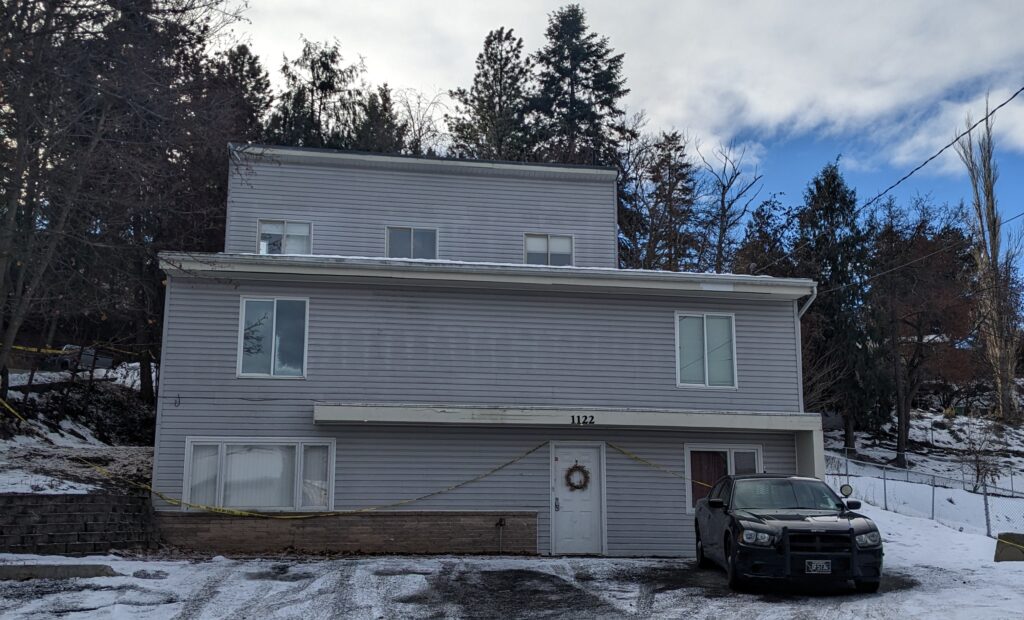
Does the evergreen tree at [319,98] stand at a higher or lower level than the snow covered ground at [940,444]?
higher

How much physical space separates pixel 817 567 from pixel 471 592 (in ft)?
13.7

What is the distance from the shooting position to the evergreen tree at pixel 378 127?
1441 inches

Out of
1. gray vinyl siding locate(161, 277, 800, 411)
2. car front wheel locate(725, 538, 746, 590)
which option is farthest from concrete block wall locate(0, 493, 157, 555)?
car front wheel locate(725, 538, 746, 590)

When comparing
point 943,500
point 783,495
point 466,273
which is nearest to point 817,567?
point 783,495

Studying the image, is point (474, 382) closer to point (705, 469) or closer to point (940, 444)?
point (705, 469)

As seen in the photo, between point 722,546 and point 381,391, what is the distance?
287 inches

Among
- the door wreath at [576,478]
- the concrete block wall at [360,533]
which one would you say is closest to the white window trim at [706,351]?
the door wreath at [576,478]

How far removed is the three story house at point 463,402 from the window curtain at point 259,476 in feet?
0.12

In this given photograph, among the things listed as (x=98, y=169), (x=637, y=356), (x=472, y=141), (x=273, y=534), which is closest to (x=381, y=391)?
(x=273, y=534)

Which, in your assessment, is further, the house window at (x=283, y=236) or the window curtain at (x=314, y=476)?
the house window at (x=283, y=236)

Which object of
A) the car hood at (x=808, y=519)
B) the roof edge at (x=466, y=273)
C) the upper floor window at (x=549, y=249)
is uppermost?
the upper floor window at (x=549, y=249)

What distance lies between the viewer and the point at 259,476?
53.1 ft

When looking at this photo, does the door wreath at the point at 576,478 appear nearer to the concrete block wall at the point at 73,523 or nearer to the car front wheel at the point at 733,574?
the car front wheel at the point at 733,574

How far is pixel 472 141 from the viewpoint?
4112 centimetres
